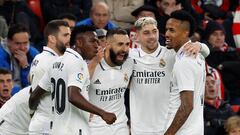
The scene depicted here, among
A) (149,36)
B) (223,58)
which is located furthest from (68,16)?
(149,36)

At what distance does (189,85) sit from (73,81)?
4.30ft

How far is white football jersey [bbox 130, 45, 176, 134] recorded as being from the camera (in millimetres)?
12562

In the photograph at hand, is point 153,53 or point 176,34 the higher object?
point 176,34

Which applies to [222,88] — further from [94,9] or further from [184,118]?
[184,118]

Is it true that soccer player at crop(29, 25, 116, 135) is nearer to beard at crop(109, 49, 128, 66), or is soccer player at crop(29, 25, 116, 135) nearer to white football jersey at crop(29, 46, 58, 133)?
beard at crop(109, 49, 128, 66)

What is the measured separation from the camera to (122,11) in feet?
57.6

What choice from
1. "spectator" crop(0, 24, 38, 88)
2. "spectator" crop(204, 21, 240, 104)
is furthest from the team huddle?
"spectator" crop(204, 21, 240, 104)

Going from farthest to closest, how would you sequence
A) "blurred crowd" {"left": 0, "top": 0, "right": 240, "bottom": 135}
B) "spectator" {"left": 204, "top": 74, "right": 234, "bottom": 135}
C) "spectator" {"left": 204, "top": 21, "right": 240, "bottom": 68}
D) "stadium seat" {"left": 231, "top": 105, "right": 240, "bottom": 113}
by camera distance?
"spectator" {"left": 204, "top": 21, "right": 240, "bottom": 68}
"stadium seat" {"left": 231, "top": 105, "right": 240, "bottom": 113}
"blurred crowd" {"left": 0, "top": 0, "right": 240, "bottom": 135}
"spectator" {"left": 204, "top": 74, "right": 234, "bottom": 135}

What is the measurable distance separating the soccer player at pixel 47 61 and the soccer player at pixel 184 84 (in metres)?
1.55

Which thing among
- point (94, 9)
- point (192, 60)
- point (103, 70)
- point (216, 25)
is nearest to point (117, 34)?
point (103, 70)

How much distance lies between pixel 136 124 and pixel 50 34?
1.59 m

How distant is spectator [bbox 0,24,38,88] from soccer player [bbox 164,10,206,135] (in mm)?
3861

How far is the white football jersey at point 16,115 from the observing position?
13328 mm

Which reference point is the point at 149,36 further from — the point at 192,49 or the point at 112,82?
the point at 192,49
